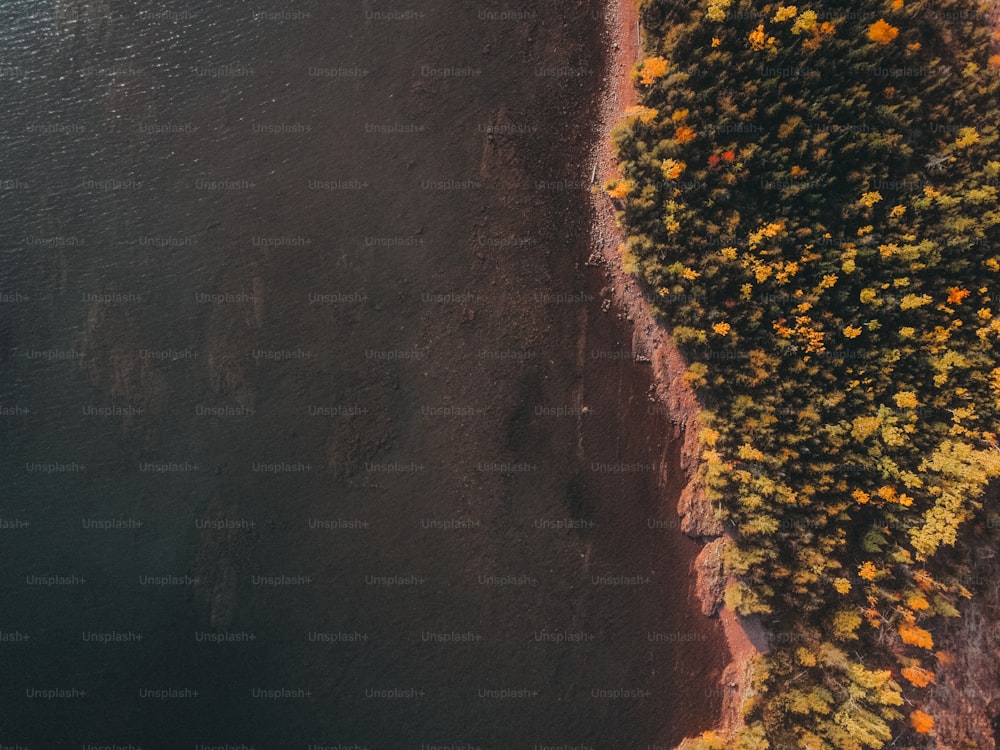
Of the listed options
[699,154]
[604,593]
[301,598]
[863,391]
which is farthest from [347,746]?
[699,154]

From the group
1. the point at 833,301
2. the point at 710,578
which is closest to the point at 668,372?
the point at 833,301

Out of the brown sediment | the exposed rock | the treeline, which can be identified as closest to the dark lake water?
the brown sediment

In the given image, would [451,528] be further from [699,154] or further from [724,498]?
[699,154]

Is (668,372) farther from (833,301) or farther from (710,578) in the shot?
(710,578)

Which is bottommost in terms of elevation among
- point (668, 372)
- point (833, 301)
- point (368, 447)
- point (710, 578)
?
point (710, 578)

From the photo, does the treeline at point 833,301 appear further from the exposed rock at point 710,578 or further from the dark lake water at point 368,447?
the dark lake water at point 368,447

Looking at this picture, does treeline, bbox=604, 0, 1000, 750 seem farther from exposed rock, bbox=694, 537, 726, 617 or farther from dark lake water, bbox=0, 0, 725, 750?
dark lake water, bbox=0, 0, 725, 750

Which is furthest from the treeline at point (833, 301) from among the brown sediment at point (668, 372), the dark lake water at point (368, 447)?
the dark lake water at point (368, 447)
